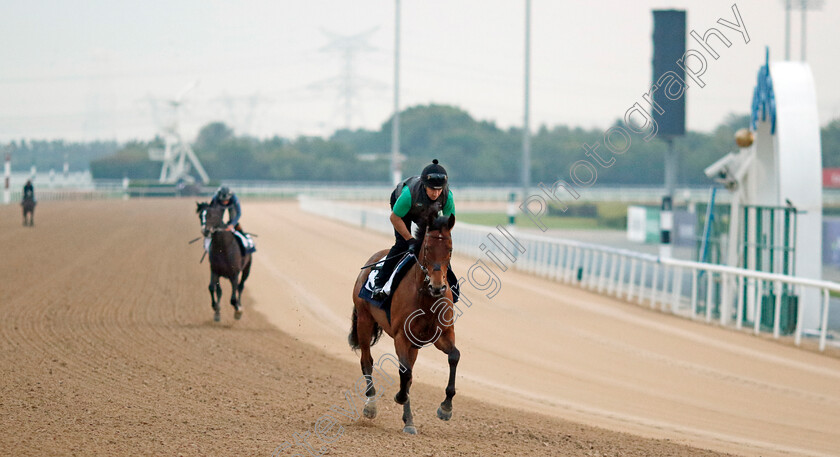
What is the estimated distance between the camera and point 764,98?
1362 centimetres

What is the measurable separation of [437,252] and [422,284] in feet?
1.31

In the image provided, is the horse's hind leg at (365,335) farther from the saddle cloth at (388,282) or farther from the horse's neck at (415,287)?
the horse's neck at (415,287)

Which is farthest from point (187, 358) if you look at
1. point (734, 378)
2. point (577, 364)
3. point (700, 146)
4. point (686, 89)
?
point (700, 146)

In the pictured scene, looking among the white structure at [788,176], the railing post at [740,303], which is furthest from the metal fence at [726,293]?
the white structure at [788,176]

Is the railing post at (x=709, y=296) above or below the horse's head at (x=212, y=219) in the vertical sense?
below

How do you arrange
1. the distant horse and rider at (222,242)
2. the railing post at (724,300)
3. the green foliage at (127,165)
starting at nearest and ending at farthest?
the distant horse and rider at (222,242) → the railing post at (724,300) → the green foliage at (127,165)

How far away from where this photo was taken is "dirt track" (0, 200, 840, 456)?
6.11 meters

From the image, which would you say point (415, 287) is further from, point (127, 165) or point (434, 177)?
point (127, 165)

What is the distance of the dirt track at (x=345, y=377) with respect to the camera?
6.11 meters

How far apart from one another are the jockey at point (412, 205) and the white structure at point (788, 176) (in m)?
7.57

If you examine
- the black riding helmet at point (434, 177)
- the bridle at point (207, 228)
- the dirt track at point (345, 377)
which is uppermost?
the black riding helmet at point (434, 177)

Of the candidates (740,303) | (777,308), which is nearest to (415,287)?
(777,308)

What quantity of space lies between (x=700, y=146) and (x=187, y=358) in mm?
52827

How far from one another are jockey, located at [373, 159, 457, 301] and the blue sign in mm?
8759
